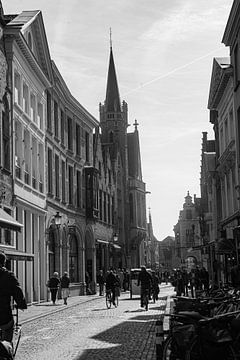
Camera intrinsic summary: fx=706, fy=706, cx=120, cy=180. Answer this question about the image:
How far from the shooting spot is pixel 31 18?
34125 mm

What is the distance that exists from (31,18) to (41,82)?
15.2 feet

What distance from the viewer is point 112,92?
93938 mm

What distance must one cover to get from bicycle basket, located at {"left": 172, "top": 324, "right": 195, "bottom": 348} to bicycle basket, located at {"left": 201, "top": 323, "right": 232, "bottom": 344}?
0.19 m

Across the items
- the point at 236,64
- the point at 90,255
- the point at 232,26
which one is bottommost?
the point at 90,255

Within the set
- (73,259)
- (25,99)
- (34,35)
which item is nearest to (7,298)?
(25,99)

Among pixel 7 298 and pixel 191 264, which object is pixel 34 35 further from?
pixel 191 264

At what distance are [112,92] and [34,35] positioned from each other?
58.2 m

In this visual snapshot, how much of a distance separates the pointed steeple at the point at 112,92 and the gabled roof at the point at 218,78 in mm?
54171

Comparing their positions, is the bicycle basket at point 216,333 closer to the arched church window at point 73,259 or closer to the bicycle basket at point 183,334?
the bicycle basket at point 183,334

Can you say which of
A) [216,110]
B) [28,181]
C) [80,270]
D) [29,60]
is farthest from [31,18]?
[80,270]

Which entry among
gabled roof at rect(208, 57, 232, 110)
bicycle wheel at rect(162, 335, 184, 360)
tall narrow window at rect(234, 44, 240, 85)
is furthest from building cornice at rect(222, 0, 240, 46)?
bicycle wheel at rect(162, 335, 184, 360)

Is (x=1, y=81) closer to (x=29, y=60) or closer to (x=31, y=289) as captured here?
(x=29, y=60)

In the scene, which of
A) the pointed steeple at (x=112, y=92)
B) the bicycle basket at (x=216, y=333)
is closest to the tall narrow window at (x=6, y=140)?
the bicycle basket at (x=216, y=333)

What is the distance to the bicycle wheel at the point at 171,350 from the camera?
9.49 m
